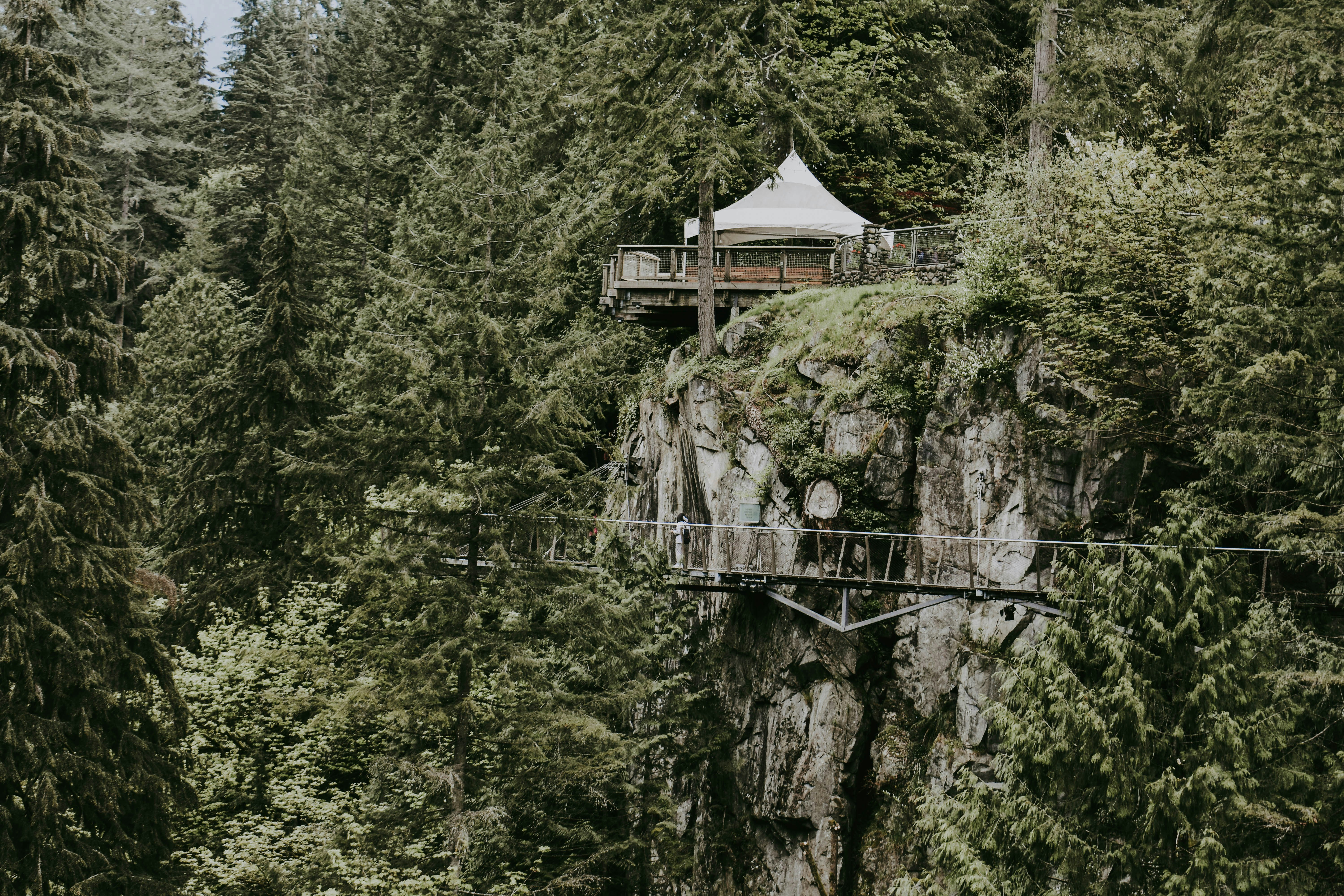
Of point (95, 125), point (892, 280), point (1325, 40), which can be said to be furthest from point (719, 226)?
point (95, 125)

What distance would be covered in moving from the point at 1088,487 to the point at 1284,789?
18.2 feet

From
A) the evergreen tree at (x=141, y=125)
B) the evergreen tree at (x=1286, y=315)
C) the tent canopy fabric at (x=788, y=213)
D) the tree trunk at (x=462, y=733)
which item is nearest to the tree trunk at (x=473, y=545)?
the tree trunk at (x=462, y=733)

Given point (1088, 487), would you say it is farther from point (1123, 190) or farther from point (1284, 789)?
point (1284, 789)

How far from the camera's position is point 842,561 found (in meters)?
16.9

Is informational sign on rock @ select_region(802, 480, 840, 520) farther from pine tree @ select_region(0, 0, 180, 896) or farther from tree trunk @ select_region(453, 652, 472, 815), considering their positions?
pine tree @ select_region(0, 0, 180, 896)

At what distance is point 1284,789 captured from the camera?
421 inches

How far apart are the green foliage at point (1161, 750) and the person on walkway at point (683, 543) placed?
7.63 meters

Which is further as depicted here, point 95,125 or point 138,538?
point 95,125

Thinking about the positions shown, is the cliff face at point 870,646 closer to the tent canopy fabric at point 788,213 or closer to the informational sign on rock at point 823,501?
the informational sign on rock at point 823,501

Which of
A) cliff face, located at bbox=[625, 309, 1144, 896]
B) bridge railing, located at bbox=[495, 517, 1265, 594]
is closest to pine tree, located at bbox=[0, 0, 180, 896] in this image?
bridge railing, located at bbox=[495, 517, 1265, 594]

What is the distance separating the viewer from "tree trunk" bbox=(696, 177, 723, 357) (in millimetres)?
21391

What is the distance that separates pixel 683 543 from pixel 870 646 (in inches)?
143

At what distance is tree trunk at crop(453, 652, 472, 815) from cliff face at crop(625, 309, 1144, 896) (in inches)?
174

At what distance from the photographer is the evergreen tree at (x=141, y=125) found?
46031 millimetres
